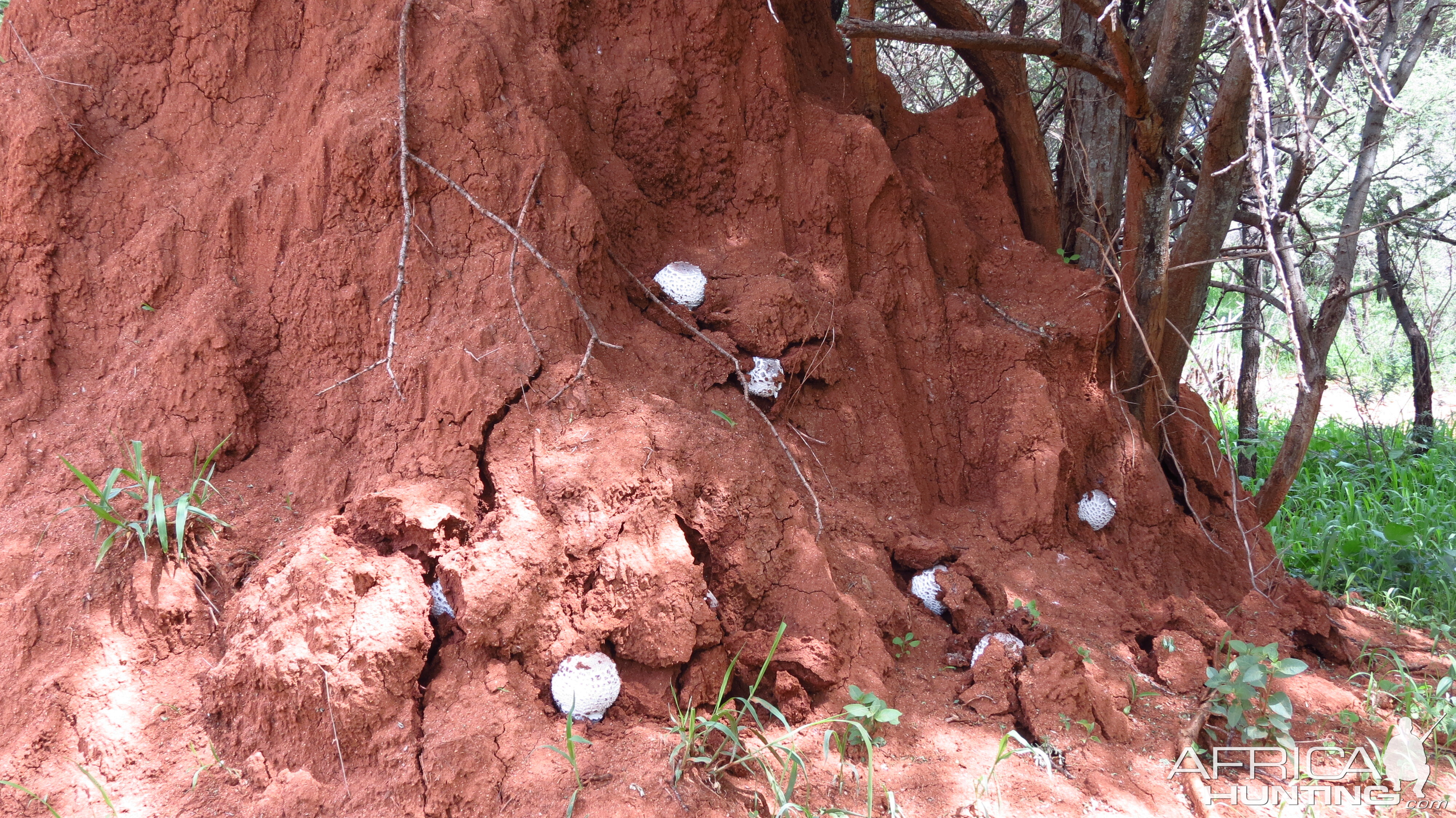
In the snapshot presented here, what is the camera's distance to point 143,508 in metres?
2.61

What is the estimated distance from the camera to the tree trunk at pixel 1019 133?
4191 mm

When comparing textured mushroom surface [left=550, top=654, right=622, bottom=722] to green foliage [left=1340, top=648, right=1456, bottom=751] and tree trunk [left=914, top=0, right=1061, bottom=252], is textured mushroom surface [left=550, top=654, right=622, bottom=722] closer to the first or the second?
green foliage [left=1340, top=648, right=1456, bottom=751]

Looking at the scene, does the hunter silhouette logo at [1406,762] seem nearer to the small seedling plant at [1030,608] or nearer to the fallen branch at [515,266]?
the small seedling plant at [1030,608]

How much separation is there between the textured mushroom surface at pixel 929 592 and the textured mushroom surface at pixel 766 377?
0.79 m

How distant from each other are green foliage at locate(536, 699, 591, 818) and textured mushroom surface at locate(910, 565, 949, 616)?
1.29 metres

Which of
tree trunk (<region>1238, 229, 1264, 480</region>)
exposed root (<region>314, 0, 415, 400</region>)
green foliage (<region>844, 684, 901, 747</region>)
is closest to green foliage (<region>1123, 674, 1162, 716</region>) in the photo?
green foliage (<region>844, 684, 901, 747</region>)

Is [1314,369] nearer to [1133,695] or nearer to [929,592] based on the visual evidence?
[1133,695]

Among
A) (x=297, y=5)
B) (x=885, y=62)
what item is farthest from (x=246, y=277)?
(x=885, y=62)

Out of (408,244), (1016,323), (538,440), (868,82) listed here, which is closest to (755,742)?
(538,440)

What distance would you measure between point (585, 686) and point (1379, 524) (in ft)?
18.0

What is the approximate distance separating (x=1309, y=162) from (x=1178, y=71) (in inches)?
24.9

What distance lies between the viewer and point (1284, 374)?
13.6m

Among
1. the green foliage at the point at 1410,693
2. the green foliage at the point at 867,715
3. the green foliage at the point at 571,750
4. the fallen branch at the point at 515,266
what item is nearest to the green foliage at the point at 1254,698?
the green foliage at the point at 1410,693

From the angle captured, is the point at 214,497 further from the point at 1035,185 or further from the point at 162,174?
the point at 1035,185
